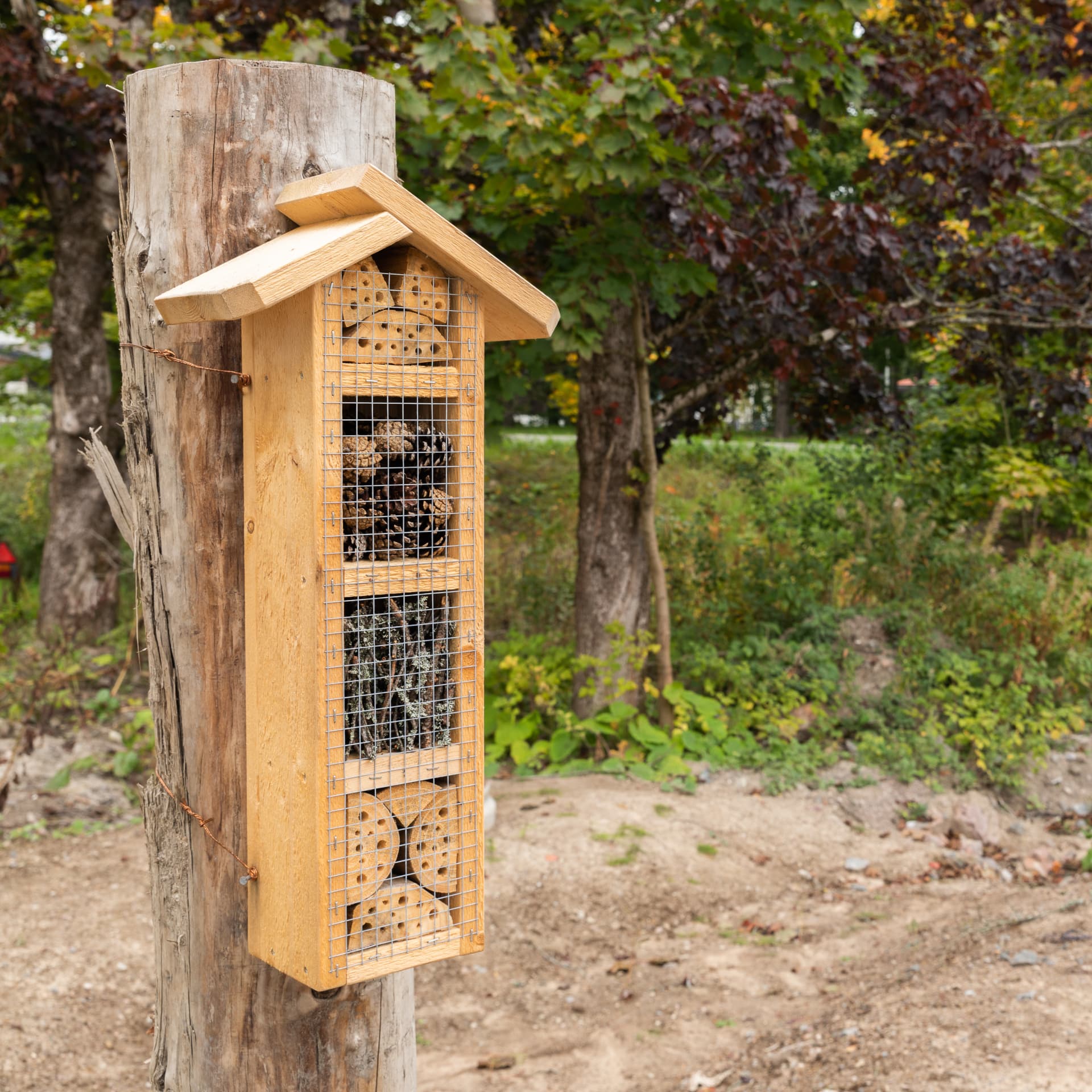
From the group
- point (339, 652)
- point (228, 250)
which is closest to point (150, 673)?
point (339, 652)

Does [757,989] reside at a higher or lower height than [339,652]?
lower

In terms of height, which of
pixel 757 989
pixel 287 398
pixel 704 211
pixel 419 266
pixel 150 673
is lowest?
pixel 757 989

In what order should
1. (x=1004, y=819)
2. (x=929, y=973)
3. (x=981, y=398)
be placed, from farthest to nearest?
(x=981, y=398) < (x=1004, y=819) < (x=929, y=973)

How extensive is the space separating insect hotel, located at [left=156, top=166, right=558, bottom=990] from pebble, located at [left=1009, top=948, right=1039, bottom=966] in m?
2.65

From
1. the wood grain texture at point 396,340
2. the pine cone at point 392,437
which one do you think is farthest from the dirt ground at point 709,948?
the wood grain texture at point 396,340

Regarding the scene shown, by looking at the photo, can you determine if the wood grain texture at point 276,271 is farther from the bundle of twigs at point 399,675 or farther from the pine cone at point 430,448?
the bundle of twigs at point 399,675

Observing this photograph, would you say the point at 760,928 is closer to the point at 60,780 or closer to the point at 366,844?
the point at 366,844

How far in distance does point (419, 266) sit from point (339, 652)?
0.77 metres

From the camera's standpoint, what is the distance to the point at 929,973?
4039 mm

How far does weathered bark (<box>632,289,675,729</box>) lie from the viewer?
658cm

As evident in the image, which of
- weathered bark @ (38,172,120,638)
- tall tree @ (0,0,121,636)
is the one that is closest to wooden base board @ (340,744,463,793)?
tall tree @ (0,0,121,636)

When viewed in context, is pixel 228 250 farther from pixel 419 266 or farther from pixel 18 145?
pixel 18 145

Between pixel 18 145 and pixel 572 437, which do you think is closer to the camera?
pixel 18 145

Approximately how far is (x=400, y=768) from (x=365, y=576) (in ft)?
1.28
